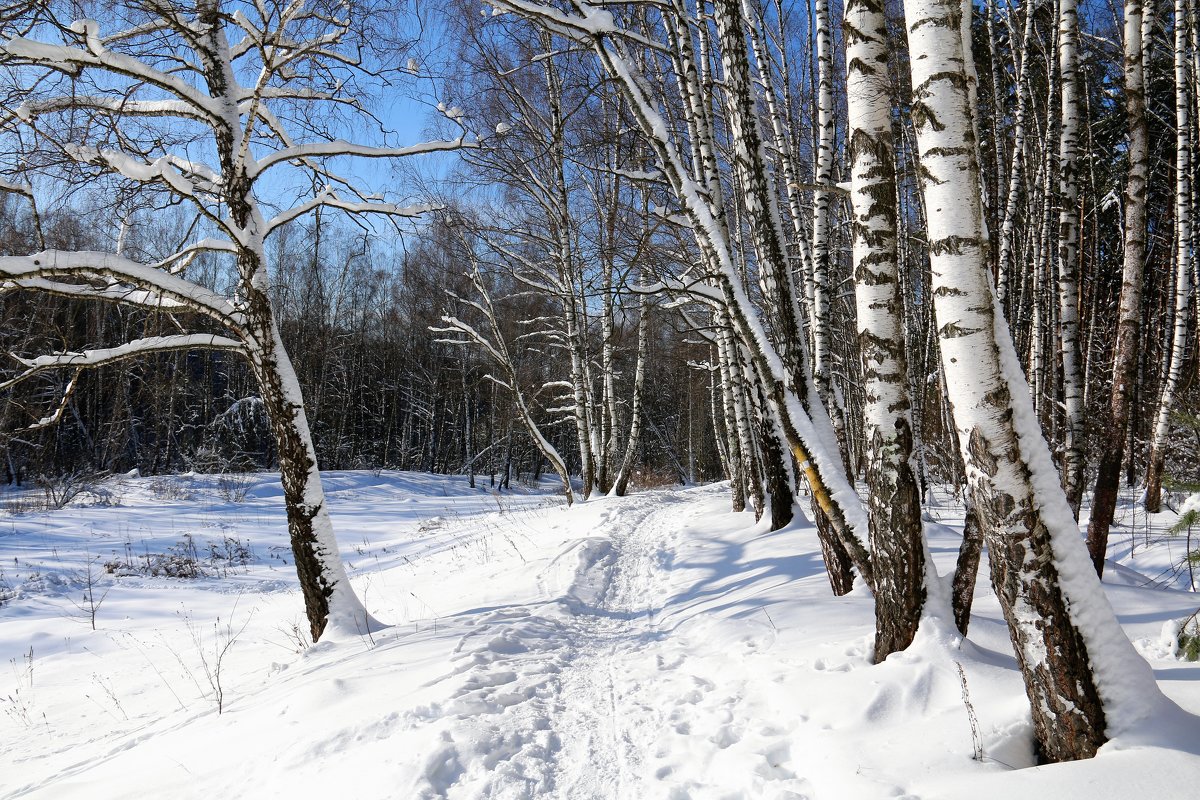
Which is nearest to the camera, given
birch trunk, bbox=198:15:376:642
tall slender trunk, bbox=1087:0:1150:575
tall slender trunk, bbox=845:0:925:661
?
tall slender trunk, bbox=845:0:925:661

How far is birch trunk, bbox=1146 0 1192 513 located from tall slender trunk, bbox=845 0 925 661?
16.1 ft

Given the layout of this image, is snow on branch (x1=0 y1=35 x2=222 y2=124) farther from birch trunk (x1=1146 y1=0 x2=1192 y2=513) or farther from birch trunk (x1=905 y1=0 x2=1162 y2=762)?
birch trunk (x1=1146 y1=0 x2=1192 y2=513)

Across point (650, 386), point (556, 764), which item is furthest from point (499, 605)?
point (650, 386)

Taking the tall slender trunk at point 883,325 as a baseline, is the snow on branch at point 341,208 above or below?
above

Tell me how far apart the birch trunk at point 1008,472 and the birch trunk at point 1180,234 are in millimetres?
5458

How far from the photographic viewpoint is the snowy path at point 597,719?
8.61 feet

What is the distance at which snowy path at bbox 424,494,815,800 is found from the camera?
8.61 feet

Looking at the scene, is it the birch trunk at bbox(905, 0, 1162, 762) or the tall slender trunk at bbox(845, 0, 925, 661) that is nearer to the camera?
the birch trunk at bbox(905, 0, 1162, 762)

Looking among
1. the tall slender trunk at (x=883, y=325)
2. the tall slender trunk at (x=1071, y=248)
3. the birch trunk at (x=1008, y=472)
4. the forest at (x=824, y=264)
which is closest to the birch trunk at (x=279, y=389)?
the forest at (x=824, y=264)

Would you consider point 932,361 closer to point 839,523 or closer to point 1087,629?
point 839,523

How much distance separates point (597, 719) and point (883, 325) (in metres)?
2.53

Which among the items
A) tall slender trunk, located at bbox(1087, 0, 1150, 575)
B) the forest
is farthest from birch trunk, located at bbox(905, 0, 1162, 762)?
tall slender trunk, located at bbox(1087, 0, 1150, 575)

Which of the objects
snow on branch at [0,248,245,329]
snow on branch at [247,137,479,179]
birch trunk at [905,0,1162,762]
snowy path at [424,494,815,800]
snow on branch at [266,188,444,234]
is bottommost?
snowy path at [424,494,815,800]

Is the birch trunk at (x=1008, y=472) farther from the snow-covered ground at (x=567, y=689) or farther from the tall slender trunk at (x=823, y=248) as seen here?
the tall slender trunk at (x=823, y=248)
